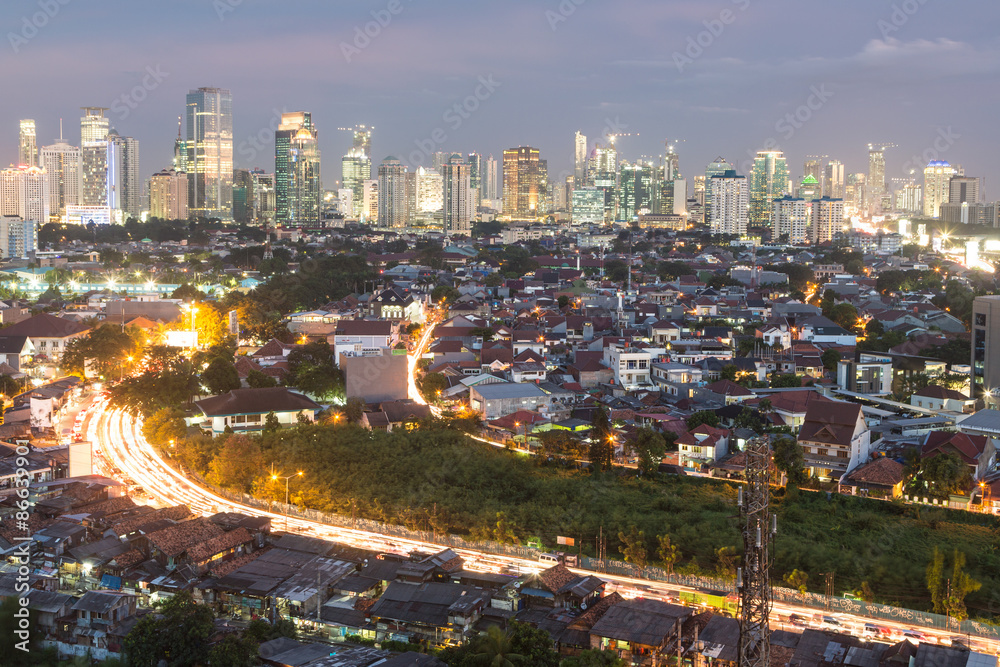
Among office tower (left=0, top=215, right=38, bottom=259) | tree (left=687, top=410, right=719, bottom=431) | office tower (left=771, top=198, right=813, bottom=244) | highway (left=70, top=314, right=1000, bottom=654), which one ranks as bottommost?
highway (left=70, top=314, right=1000, bottom=654)

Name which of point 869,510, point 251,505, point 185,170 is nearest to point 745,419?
point 869,510

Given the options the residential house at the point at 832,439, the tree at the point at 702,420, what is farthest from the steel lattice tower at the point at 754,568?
the tree at the point at 702,420

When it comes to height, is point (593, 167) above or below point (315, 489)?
above

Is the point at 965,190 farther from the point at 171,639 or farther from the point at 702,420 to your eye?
the point at 171,639

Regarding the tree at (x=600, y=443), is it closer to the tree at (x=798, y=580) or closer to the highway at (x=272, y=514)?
the highway at (x=272, y=514)

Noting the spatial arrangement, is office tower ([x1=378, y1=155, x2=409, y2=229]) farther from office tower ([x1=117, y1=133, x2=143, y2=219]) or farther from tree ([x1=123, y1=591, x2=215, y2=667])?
tree ([x1=123, y1=591, x2=215, y2=667])

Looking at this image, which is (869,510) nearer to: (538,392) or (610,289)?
(538,392)

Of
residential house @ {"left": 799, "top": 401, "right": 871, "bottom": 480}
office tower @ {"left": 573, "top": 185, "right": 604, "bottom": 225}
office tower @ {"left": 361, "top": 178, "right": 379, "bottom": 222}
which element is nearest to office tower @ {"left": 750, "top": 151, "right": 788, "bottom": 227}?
office tower @ {"left": 573, "top": 185, "right": 604, "bottom": 225}
